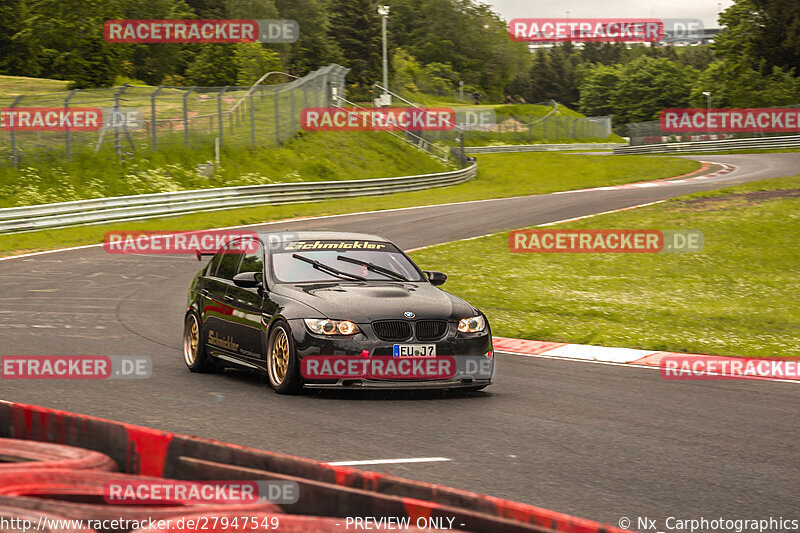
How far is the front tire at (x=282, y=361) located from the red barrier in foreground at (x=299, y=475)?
3654mm

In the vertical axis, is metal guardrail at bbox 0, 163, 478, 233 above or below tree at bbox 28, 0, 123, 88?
below

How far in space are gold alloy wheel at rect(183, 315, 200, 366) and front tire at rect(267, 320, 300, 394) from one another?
1632mm

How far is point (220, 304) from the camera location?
1069 cm

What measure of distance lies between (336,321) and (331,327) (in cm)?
7

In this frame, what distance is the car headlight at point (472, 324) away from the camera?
9477 mm

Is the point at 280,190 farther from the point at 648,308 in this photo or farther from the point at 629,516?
the point at 629,516

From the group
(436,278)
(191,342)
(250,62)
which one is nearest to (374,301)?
(436,278)

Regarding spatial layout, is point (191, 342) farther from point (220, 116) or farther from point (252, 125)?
point (252, 125)

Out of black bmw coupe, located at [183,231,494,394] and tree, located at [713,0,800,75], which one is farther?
tree, located at [713,0,800,75]

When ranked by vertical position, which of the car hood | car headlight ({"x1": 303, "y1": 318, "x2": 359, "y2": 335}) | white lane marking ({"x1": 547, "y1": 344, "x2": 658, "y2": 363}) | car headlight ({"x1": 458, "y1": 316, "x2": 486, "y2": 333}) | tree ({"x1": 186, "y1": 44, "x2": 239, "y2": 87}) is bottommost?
white lane marking ({"x1": 547, "y1": 344, "x2": 658, "y2": 363})

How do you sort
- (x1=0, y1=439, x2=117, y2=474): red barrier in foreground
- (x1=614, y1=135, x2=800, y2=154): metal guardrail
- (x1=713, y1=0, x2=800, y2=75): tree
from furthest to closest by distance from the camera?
(x1=713, y1=0, x2=800, y2=75): tree < (x1=614, y1=135, x2=800, y2=154): metal guardrail < (x1=0, y1=439, x2=117, y2=474): red barrier in foreground

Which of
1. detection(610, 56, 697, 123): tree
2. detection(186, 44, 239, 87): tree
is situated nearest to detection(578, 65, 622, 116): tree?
detection(610, 56, 697, 123): tree

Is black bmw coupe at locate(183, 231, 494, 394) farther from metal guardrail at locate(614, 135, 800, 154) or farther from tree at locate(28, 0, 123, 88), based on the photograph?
metal guardrail at locate(614, 135, 800, 154)

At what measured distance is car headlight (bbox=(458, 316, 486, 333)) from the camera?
31.1 feet
